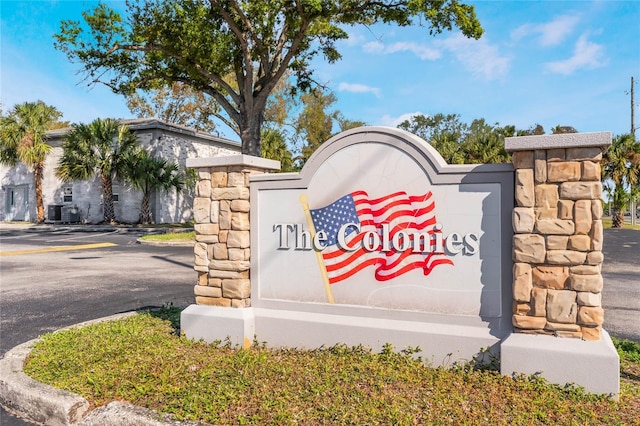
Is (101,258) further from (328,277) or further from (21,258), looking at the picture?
(328,277)

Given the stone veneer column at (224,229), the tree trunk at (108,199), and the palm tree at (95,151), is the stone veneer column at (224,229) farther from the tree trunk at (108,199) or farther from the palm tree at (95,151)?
the tree trunk at (108,199)

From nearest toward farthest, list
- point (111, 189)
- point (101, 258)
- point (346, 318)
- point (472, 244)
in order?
point (472, 244) → point (346, 318) → point (101, 258) → point (111, 189)

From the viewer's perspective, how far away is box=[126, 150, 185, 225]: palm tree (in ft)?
86.7

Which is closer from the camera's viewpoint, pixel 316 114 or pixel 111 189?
pixel 111 189

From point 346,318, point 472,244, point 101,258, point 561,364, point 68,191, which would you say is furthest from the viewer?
point 68,191

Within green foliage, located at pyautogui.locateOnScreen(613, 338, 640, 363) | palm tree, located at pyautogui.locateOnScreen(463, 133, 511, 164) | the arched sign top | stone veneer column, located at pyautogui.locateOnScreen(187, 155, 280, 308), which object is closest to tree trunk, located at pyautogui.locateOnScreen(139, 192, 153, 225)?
palm tree, located at pyautogui.locateOnScreen(463, 133, 511, 164)

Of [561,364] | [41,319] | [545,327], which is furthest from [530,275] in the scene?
[41,319]

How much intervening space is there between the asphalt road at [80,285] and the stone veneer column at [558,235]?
467 cm

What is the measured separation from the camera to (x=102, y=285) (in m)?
10.1

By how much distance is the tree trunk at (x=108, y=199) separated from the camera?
28.1 meters

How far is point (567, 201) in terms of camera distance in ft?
13.5

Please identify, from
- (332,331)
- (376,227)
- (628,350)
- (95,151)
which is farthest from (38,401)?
(95,151)

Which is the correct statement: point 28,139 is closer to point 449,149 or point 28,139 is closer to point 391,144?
point 449,149

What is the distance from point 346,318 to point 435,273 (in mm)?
1110
